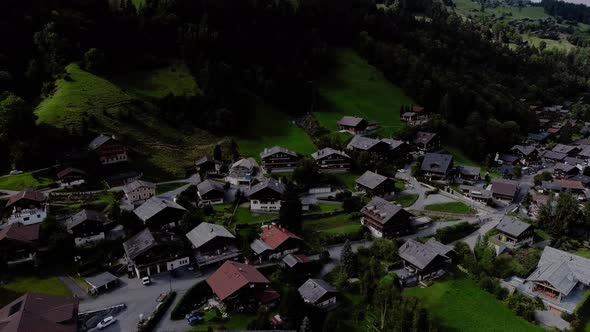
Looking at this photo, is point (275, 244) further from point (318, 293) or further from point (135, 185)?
point (135, 185)

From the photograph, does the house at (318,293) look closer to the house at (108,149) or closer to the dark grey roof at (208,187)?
the dark grey roof at (208,187)

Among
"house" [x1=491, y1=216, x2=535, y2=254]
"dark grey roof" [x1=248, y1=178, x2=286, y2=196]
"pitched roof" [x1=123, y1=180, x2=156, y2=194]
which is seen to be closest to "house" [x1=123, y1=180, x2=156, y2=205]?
"pitched roof" [x1=123, y1=180, x2=156, y2=194]

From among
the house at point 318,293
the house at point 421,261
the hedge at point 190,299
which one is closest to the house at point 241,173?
the hedge at point 190,299

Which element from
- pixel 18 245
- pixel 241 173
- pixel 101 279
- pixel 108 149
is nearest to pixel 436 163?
pixel 241 173

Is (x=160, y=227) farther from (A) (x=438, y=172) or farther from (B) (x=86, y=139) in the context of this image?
(A) (x=438, y=172)

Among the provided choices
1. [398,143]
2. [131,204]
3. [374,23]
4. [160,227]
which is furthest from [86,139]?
[374,23]

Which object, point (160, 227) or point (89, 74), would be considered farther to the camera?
point (89, 74)

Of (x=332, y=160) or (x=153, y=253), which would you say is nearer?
(x=153, y=253)
